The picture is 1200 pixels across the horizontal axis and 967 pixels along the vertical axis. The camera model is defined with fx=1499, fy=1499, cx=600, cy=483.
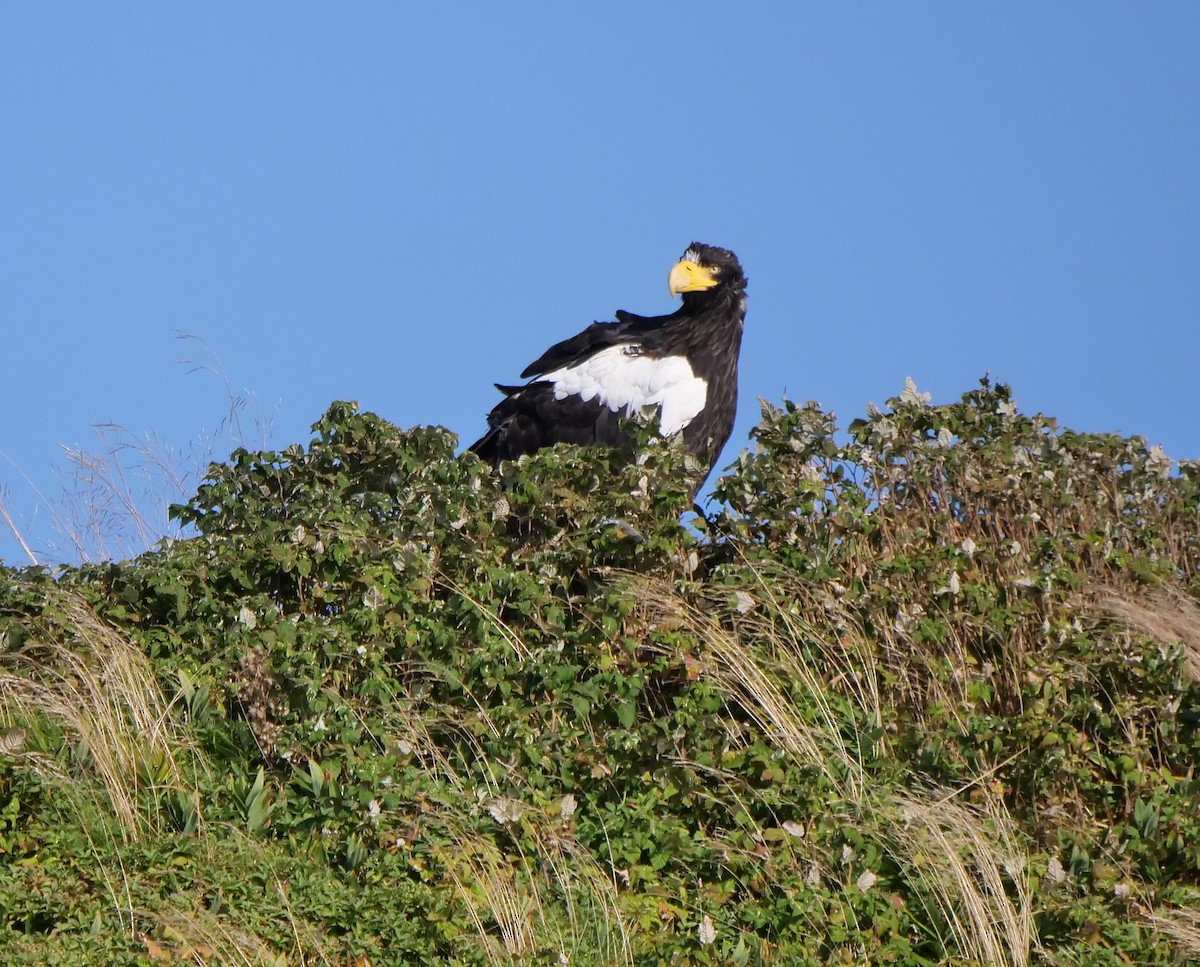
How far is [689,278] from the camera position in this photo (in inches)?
340

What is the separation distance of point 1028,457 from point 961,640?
4.02 feet

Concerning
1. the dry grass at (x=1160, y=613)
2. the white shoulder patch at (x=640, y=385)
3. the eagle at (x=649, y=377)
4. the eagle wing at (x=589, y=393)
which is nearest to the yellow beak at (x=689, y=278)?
the eagle at (x=649, y=377)

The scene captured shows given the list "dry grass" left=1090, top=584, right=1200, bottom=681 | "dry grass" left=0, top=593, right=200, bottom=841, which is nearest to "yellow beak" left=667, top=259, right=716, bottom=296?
"dry grass" left=1090, top=584, right=1200, bottom=681

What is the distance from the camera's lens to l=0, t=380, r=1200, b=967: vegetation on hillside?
4.77 m

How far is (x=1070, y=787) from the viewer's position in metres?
5.27

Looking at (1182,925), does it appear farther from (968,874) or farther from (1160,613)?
(1160,613)

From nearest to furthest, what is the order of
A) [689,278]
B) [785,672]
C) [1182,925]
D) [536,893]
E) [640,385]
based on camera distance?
1. [1182,925]
2. [536,893]
3. [785,672]
4. [640,385]
5. [689,278]

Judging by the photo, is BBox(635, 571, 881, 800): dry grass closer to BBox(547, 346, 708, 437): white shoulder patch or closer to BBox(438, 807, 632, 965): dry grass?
BBox(438, 807, 632, 965): dry grass

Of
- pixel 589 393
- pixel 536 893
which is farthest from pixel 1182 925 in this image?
pixel 589 393

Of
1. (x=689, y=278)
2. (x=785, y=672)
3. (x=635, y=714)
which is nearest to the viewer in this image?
(x=635, y=714)

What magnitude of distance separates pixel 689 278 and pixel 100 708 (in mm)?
4336

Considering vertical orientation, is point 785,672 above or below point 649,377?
below

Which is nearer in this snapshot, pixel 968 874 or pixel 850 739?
pixel 968 874

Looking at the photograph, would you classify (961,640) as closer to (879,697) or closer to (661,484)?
(879,697)
